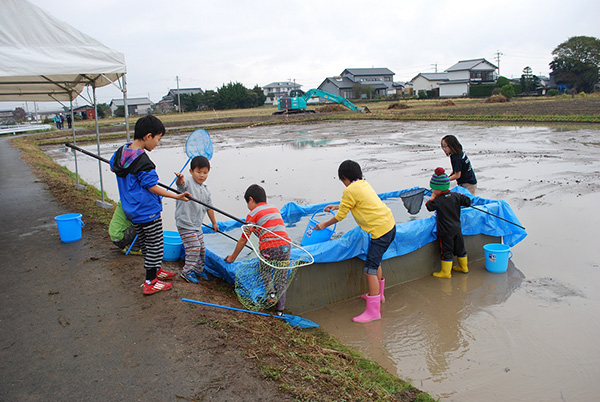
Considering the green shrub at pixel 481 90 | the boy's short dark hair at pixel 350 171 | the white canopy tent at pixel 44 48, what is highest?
the green shrub at pixel 481 90

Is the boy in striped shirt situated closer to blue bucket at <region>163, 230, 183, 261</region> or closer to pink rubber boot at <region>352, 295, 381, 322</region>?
pink rubber boot at <region>352, 295, 381, 322</region>

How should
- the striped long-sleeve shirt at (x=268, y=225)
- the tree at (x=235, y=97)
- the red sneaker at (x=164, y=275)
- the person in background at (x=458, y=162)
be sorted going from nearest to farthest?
the striped long-sleeve shirt at (x=268, y=225), the red sneaker at (x=164, y=275), the person in background at (x=458, y=162), the tree at (x=235, y=97)

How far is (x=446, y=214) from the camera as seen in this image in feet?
17.6

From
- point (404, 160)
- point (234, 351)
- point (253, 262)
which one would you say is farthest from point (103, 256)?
point (404, 160)

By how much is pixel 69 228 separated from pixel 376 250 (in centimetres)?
395

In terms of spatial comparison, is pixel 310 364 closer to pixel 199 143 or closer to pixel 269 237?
pixel 269 237

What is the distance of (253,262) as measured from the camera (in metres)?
4.20

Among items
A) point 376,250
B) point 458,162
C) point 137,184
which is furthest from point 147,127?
point 458,162

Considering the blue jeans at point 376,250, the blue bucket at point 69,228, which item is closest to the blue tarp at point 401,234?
the blue jeans at point 376,250

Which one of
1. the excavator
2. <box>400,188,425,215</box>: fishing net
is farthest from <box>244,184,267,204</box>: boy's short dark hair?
the excavator

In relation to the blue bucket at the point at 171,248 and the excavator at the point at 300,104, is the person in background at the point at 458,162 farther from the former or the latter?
the excavator at the point at 300,104

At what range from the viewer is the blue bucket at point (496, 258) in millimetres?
5434

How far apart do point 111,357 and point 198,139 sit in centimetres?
268

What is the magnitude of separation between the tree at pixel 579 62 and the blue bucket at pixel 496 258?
186 feet
